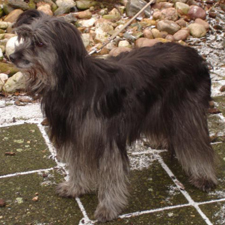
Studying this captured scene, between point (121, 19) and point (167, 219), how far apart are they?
14.9 ft

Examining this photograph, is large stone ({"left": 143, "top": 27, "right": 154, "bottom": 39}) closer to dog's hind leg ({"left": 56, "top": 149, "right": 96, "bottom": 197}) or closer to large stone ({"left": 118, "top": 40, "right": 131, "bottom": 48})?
large stone ({"left": 118, "top": 40, "right": 131, "bottom": 48})

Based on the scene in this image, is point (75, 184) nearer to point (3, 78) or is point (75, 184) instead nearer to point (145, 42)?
point (3, 78)

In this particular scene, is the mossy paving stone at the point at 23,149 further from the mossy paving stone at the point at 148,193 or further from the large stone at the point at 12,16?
the large stone at the point at 12,16

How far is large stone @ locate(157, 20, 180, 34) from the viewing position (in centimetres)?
776

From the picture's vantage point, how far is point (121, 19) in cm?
820

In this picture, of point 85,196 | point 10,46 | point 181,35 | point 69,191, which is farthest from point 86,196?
point 181,35

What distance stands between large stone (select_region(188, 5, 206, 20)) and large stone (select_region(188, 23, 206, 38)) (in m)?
0.42

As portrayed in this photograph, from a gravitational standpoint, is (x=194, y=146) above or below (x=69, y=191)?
above

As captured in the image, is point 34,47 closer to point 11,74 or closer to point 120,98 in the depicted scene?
point 120,98

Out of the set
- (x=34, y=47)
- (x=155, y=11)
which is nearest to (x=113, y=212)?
(x=34, y=47)

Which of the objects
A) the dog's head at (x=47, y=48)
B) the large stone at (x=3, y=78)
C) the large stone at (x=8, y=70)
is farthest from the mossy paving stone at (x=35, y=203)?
the large stone at (x=8, y=70)

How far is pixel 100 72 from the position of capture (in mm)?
3914

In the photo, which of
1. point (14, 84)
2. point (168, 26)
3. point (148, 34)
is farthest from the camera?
point (168, 26)

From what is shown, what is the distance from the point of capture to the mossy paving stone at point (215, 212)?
4332 mm
